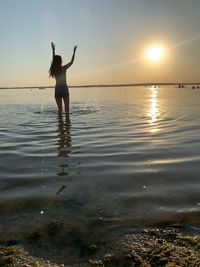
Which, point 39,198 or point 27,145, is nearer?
point 39,198

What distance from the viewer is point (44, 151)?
29.7 feet

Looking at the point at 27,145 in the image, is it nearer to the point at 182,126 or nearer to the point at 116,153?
the point at 116,153

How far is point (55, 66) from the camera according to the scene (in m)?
14.5

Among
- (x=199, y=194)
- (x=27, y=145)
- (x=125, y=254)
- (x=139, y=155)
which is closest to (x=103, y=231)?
(x=125, y=254)

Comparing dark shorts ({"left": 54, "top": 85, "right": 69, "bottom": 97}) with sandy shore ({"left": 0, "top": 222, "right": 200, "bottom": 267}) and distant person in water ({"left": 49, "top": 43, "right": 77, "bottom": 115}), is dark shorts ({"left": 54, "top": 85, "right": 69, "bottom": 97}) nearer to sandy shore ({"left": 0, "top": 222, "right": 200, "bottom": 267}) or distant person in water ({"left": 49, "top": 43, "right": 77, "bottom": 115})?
distant person in water ({"left": 49, "top": 43, "right": 77, "bottom": 115})

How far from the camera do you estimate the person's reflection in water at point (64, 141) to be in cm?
748

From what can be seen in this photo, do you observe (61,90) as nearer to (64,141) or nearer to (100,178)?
(64,141)

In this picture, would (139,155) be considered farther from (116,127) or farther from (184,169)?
(116,127)

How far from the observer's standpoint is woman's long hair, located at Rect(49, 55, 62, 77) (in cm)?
1425

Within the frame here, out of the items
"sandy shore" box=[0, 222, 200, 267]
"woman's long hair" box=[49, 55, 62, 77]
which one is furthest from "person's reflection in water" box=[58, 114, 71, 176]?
A: "sandy shore" box=[0, 222, 200, 267]

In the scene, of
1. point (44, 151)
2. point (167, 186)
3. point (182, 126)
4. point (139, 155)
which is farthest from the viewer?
point (182, 126)

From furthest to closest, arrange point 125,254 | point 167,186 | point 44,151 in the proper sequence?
point 44,151 → point 167,186 → point 125,254

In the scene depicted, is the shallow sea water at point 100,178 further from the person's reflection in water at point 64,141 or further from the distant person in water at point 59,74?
the distant person in water at point 59,74

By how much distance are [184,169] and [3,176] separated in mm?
3365
